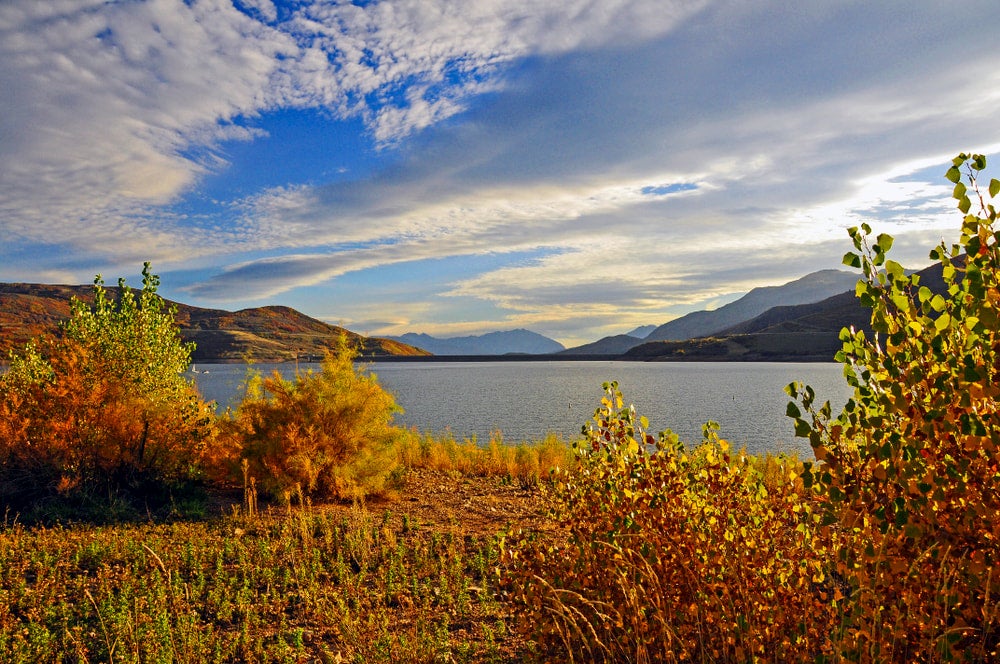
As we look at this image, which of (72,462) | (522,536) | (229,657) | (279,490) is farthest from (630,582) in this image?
(72,462)

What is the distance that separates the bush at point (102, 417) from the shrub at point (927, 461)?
10.8 meters

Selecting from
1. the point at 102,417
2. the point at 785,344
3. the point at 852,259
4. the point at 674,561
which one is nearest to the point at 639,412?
the point at 102,417

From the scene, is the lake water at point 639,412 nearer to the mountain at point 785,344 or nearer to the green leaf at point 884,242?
the green leaf at point 884,242

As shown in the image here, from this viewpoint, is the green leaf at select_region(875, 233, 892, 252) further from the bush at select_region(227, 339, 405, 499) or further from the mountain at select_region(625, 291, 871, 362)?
the mountain at select_region(625, 291, 871, 362)

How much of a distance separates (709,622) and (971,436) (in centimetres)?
208

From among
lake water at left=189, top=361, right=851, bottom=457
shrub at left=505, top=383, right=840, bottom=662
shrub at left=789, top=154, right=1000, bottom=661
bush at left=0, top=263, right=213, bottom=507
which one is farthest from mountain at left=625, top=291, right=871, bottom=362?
shrub at left=789, top=154, right=1000, bottom=661

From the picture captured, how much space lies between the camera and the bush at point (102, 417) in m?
9.83

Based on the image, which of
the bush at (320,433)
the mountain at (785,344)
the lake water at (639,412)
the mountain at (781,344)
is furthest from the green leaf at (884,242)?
the mountain at (785,344)

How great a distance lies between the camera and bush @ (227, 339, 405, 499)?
1004 cm

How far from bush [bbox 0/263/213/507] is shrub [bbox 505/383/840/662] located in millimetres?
8766

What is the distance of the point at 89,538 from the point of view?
7.93 metres

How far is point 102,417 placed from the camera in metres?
10.0

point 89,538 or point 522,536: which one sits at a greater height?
point 522,536

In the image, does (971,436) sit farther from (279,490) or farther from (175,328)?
(175,328)
